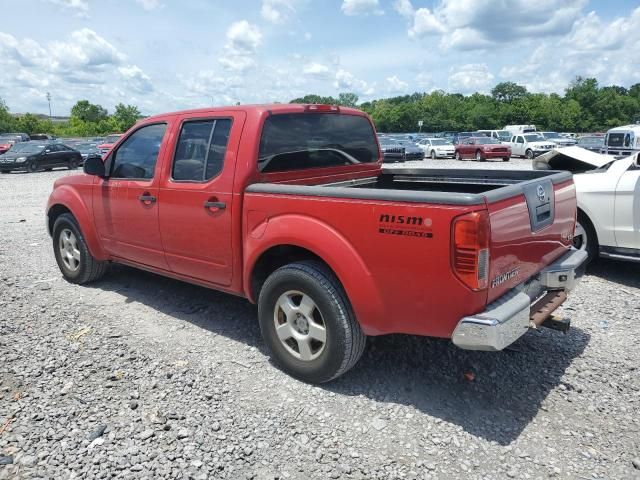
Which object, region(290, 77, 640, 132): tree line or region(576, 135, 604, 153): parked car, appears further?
region(290, 77, 640, 132): tree line

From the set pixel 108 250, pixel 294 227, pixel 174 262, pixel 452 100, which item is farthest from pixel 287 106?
pixel 452 100

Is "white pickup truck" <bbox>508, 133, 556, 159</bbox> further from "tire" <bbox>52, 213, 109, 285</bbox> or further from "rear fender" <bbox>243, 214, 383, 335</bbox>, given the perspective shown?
"rear fender" <bbox>243, 214, 383, 335</bbox>

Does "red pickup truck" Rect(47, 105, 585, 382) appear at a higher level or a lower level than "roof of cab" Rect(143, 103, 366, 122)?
lower

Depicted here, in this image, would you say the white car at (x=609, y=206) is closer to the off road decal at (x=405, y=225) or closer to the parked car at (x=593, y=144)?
the off road decal at (x=405, y=225)

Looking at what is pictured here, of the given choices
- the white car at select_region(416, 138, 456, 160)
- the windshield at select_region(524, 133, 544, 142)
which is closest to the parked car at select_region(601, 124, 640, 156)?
the windshield at select_region(524, 133, 544, 142)

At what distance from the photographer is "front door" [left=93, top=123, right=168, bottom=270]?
14.9 feet

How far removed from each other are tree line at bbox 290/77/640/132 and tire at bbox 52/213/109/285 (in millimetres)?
71744

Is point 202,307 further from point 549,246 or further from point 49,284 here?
point 549,246

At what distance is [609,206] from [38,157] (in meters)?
26.6

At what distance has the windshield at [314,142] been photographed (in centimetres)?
392

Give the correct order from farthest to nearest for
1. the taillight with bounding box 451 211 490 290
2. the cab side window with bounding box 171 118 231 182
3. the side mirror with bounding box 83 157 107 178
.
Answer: the side mirror with bounding box 83 157 107 178 → the cab side window with bounding box 171 118 231 182 → the taillight with bounding box 451 211 490 290

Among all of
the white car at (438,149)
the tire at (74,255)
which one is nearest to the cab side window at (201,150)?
the tire at (74,255)

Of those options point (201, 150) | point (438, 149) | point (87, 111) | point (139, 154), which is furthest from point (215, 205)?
point (87, 111)

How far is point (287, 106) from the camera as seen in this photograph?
13.5 feet
